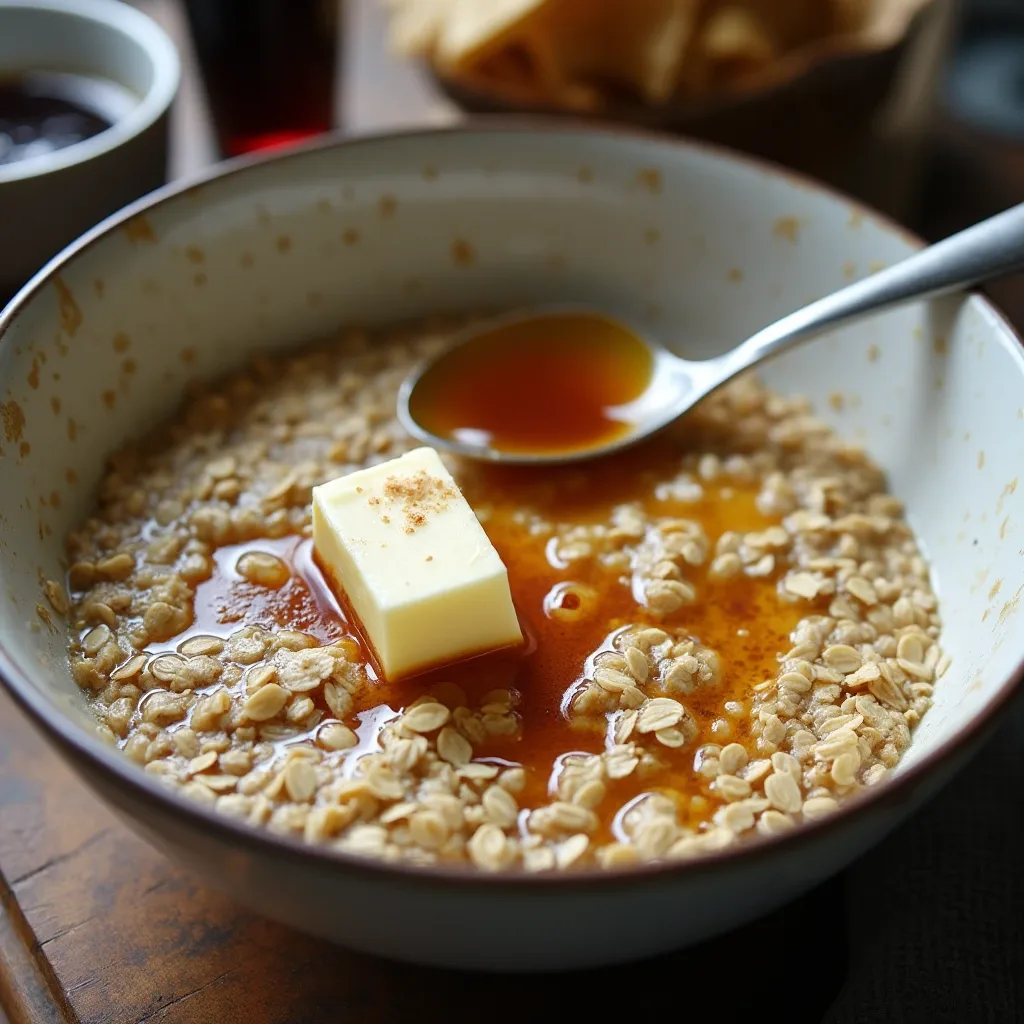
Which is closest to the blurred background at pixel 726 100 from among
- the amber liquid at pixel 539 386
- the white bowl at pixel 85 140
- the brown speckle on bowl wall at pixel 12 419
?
the white bowl at pixel 85 140

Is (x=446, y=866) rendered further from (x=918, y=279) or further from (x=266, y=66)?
(x=266, y=66)


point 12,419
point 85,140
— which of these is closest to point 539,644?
point 12,419

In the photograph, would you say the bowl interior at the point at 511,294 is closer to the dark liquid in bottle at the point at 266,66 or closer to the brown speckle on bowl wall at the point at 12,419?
the brown speckle on bowl wall at the point at 12,419

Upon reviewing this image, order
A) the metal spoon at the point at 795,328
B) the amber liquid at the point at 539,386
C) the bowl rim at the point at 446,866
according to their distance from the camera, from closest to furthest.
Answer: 1. the bowl rim at the point at 446,866
2. the metal spoon at the point at 795,328
3. the amber liquid at the point at 539,386

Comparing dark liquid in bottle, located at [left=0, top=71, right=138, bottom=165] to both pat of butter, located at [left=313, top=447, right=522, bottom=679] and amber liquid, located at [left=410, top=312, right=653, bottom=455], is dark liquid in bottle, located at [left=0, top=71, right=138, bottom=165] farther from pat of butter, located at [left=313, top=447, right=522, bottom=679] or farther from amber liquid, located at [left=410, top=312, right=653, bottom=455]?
pat of butter, located at [left=313, top=447, right=522, bottom=679]

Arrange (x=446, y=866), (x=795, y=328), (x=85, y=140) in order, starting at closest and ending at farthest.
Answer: (x=446, y=866) < (x=795, y=328) < (x=85, y=140)

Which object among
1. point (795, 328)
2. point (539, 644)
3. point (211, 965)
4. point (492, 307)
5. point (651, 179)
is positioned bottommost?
point (211, 965)

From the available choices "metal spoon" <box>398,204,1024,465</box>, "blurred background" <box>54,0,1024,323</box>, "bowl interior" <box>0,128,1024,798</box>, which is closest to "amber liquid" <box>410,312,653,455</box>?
"metal spoon" <box>398,204,1024,465</box>
